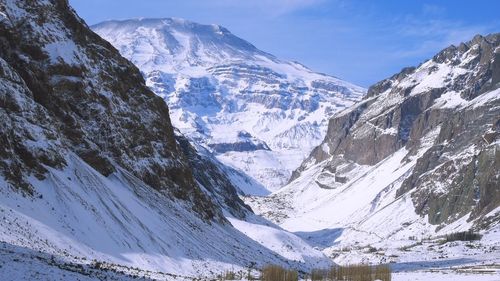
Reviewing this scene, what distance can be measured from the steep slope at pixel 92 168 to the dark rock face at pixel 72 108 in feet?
0.48

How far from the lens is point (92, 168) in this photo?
228 ft

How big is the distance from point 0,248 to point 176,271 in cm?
2291

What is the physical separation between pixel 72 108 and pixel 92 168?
13.0 m

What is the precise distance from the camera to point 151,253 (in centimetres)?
6012

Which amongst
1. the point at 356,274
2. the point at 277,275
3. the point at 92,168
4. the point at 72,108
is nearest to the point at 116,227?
the point at 92,168

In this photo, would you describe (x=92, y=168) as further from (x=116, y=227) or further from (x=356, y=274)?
(x=356, y=274)

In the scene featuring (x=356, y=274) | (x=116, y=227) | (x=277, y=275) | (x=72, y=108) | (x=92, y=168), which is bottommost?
(x=277, y=275)

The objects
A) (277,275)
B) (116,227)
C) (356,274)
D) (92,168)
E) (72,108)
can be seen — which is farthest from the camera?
(72,108)

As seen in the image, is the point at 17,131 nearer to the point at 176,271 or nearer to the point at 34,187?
the point at 34,187

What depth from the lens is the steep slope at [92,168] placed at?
54.2 m

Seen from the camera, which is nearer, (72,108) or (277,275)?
(277,275)

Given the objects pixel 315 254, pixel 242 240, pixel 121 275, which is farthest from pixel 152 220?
pixel 315 254

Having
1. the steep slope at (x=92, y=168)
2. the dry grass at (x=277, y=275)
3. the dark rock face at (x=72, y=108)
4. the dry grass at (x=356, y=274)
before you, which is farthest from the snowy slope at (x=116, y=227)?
the dry grass at (x=277, y=275)

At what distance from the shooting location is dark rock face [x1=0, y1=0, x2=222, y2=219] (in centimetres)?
6191
